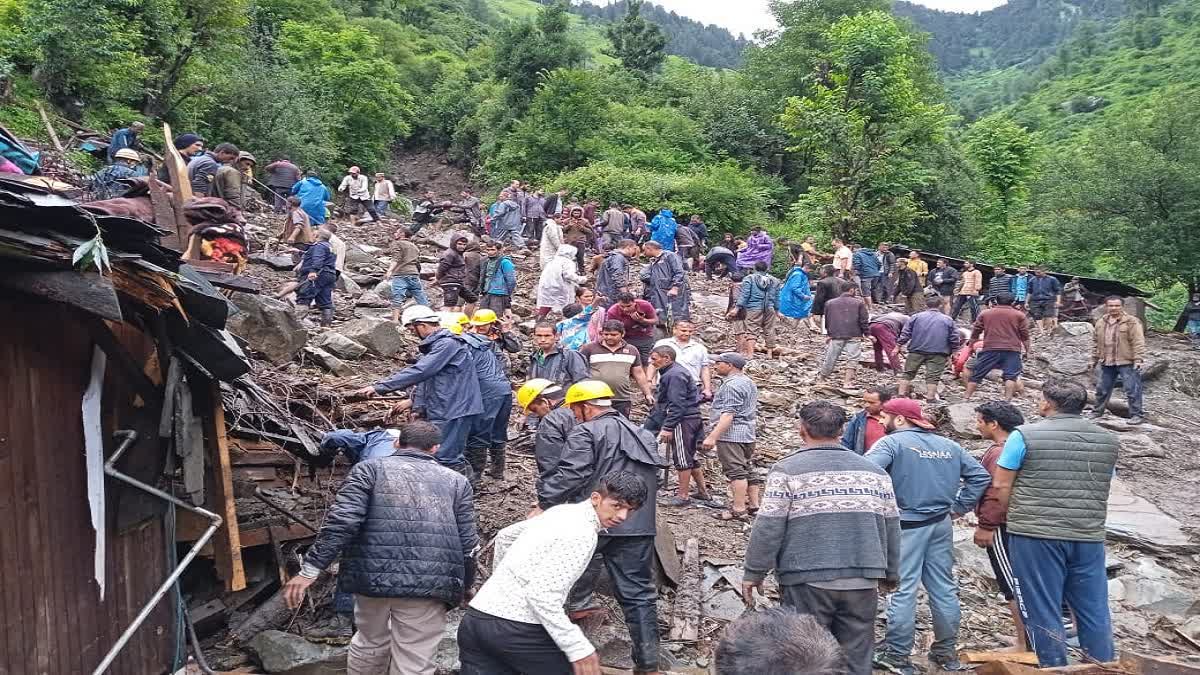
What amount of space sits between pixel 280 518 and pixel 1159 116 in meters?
31.8

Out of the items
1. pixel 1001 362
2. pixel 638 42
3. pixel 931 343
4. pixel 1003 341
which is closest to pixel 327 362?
pixel 931 343

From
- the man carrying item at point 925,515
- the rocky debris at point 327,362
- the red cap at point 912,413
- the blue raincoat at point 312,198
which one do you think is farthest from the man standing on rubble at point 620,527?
the blue raincoat at point 312,198

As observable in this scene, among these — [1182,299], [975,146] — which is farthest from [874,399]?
[975,146]

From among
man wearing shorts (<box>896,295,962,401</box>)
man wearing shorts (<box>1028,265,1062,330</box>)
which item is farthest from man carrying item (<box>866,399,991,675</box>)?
man wearing shorts (<box>1028,265,1062,330</box>)

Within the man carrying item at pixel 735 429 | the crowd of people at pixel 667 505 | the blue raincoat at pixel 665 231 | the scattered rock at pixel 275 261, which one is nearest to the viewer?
the crowd of people at pixel 667 505

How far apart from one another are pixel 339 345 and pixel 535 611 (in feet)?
22.1

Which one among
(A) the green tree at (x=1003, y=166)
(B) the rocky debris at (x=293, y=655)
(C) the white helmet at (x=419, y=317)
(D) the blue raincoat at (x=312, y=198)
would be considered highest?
(A) the green tree at (x=1003, y=166)

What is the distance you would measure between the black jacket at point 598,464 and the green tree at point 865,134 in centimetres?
2259

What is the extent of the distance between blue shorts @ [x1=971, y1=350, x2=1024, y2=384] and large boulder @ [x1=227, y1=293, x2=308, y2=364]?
920 centimetres

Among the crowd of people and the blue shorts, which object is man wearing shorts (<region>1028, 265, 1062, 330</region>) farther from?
the crowd of people

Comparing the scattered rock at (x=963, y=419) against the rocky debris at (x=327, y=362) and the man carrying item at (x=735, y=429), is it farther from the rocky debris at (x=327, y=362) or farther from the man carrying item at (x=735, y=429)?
the rocky debris at (x=327, y=362)

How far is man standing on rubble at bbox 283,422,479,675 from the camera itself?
13.3 ft

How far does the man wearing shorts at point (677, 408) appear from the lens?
23.3 ft

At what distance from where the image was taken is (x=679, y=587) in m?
6.25
